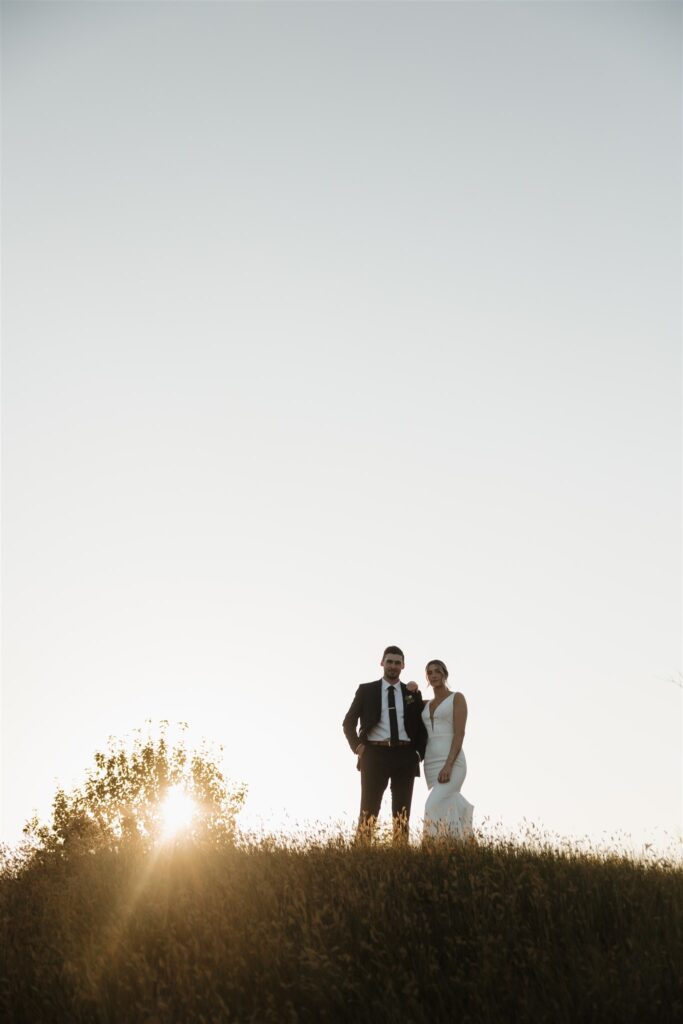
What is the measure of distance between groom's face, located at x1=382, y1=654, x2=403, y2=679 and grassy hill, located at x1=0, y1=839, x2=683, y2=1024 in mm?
3069

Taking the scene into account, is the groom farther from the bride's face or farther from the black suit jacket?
the bride's face

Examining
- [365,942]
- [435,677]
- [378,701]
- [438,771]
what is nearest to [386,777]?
[438,771]

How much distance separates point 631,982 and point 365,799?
5.41 metres

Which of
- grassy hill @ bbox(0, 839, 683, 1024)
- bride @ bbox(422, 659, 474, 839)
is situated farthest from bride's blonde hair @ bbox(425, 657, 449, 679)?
grassy hill @ bbox(0, 839, 683, 1024)

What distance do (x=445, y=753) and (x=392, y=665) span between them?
110cm

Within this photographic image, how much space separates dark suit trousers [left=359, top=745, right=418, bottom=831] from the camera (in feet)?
33.2

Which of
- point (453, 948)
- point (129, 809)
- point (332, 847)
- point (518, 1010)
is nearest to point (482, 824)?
point (332, 847)

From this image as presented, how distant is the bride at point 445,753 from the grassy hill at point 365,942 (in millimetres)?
2648

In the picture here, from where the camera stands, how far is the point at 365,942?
18.1 ft

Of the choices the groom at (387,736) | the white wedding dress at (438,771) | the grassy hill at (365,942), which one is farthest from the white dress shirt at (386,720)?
the grassy hill at (365,942)

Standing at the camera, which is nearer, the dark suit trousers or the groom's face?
the dark suit trousers

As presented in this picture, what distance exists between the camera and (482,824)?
25.2 feet

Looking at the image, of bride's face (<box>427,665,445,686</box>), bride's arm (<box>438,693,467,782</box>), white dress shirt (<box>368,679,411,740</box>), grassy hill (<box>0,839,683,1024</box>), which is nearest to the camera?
grassy hill (<box>0,839,683,1024</box>)

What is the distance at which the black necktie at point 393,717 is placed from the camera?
10.2m
